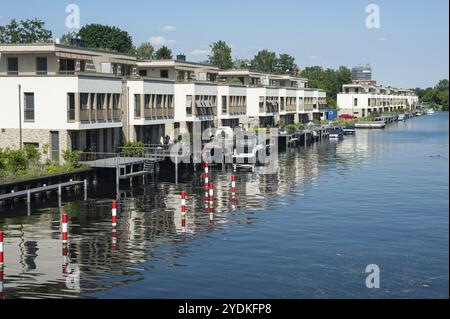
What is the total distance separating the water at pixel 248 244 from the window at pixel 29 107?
1005cm

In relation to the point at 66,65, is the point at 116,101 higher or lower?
lower

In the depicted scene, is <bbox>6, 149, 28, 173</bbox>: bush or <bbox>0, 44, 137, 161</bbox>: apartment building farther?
<bbox>0, 44, 137, 161</bbox>: apartment building

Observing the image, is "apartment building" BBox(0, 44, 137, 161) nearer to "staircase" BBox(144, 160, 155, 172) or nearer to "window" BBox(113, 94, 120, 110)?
"window" BBox(113, 94, 120, 110)

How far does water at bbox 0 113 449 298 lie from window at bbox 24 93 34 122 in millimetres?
10053

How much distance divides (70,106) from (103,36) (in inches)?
4519

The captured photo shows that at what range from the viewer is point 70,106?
64500 mm

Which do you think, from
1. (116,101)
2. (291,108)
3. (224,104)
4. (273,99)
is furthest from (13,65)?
(291,108)

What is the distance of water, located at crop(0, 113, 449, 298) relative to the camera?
30.0 metres

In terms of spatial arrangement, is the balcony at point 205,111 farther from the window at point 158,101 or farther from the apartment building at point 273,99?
the window at point 158,101

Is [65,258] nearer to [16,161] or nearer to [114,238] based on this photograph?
[114,238]

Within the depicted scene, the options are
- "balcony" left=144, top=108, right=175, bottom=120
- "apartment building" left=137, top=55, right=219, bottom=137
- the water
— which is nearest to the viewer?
the water

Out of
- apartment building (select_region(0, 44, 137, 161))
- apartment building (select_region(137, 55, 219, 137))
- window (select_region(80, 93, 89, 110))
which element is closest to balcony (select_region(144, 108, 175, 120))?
apartment building (select_region(137, 55, 219, 137))

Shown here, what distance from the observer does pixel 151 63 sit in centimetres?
9812
